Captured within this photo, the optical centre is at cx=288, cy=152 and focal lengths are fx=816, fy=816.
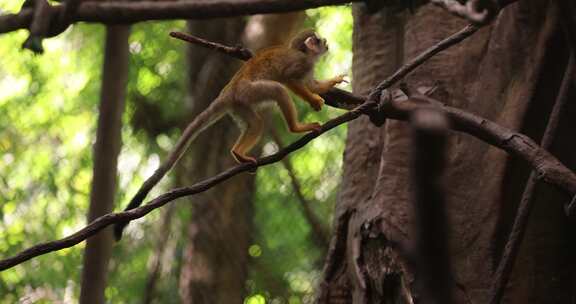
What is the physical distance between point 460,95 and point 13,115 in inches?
196

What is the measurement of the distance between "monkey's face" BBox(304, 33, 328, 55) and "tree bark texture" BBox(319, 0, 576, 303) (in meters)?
0.75

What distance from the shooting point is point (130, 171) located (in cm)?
658

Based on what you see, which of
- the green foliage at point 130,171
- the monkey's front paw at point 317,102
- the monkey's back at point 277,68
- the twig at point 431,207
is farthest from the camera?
the green foliage at point 130,171

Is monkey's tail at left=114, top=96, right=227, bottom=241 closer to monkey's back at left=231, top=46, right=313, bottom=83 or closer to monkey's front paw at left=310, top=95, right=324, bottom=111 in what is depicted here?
monkey's back at left=231, top=46, right=313, bottom=83

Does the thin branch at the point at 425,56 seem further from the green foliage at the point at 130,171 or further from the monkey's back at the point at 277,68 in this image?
the green foliage at the point at 130,171

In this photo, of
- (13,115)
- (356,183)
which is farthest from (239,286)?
(13,115)

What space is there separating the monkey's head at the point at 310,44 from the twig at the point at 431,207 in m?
3.57

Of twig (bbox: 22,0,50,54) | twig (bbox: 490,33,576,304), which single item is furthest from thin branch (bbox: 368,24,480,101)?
twig (bbox: 22,0,50,54)

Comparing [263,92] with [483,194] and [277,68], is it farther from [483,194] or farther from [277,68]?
[483,194]

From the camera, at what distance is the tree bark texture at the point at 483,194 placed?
3.27 meters

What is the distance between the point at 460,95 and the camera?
12.0 feet

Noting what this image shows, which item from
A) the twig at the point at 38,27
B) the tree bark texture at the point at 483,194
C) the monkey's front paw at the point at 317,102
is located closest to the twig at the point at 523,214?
the tree bark texture at the point at 483,194

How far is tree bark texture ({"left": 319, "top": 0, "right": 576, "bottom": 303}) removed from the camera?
3266 mm

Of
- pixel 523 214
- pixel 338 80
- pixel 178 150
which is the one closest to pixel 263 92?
pixel 338 80
